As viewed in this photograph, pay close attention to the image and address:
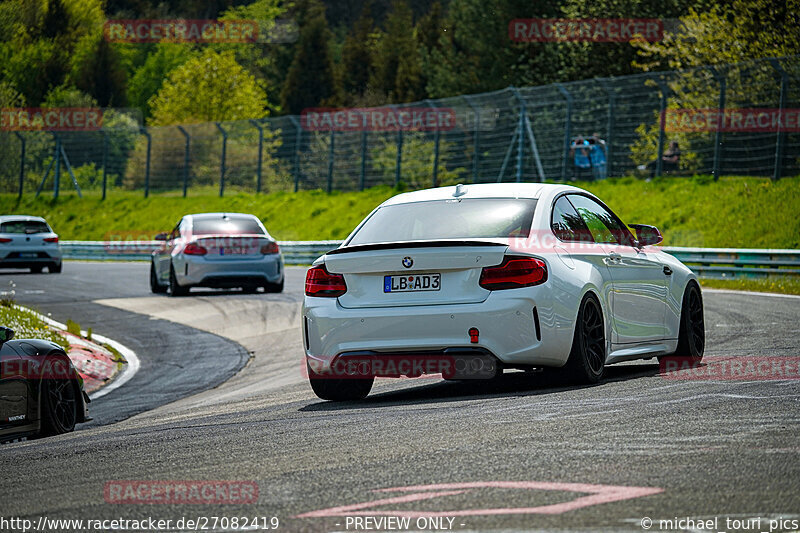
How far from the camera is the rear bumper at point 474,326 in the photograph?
8.33m

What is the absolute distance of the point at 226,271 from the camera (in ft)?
69.0

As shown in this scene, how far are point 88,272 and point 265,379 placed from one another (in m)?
20.5

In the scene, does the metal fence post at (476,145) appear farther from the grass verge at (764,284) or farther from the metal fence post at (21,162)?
the metal fence post at (21,162)

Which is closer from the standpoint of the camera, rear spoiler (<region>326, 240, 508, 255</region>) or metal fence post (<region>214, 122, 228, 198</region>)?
rear spoiler (<region>326, 240, 508, 255</region>)

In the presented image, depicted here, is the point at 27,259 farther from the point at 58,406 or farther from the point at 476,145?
the point at 58,406

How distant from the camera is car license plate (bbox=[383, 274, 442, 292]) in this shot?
27.8 feet

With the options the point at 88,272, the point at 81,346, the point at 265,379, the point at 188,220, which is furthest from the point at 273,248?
the point at 88,272

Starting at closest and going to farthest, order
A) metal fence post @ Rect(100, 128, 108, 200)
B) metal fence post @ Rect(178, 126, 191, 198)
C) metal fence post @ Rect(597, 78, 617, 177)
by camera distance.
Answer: metal fence post @ Rect(597, 78, 617, 177) → metal fence post @ Rect(178, 126, 191, 198) → metal fence post @ Rect(100, 128, 108, 200)

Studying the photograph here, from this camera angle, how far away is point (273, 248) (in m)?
21.4

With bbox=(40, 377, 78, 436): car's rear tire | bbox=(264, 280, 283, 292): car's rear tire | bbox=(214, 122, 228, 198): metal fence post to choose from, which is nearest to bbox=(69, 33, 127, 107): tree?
bbox=(214, 122, 228, 198): metal fence post

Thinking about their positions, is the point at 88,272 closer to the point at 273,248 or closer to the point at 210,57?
the point at 273,248

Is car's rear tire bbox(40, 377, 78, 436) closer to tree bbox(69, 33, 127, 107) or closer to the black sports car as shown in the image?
the black sports car

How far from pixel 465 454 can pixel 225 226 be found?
1587 centimetres

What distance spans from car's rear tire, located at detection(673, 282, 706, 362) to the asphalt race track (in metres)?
0.25
